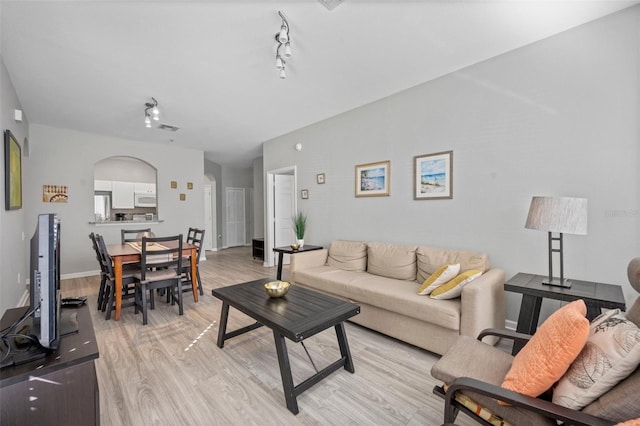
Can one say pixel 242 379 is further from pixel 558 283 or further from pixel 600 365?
pixel 558 283

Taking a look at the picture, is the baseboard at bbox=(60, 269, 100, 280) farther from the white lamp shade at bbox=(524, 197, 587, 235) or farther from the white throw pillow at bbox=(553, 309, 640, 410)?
the white lamp shade at bbox=(524, 197, 587, 235)

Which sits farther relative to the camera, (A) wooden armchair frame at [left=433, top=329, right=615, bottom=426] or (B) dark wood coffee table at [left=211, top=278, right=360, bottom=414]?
(B) dark wood coffee table at [left=211, top=278, right=360, bottom=414]

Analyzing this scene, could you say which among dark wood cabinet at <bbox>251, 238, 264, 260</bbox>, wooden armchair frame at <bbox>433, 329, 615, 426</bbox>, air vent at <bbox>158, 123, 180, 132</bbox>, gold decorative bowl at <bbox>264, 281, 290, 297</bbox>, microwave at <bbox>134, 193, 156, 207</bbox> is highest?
air vent at <bbox>158, 123, 180, 132</bbox>

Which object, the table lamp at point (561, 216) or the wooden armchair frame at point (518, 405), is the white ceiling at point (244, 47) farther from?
the wooden armchair frame at point (518, 405)

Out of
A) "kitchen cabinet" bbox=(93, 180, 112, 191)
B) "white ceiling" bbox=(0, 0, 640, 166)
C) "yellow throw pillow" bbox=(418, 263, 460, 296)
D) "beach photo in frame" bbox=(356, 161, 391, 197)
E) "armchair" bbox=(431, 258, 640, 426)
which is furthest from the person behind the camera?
"kitchen cabinet" bbox=(93, 180, 112, 191)

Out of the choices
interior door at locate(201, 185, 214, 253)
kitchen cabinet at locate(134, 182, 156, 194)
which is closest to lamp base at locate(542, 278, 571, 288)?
interior door at locate(201, 185, 214, 253)

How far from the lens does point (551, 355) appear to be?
1093mm

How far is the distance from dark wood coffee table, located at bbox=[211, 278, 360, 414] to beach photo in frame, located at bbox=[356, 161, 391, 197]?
190cm

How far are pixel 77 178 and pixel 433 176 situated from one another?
611cm

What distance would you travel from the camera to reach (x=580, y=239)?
238 cm

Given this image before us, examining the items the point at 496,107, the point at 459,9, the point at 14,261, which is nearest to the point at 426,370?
the point at 496,107

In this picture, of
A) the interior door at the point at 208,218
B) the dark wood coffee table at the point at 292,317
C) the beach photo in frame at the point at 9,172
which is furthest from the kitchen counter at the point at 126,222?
the dark wood coffee table at the point at 292,317

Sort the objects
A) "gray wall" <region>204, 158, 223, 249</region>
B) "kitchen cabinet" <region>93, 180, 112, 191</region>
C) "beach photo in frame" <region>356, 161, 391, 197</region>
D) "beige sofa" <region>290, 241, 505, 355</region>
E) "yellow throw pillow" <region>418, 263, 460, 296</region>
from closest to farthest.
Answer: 1. "beige sofa" <region>290, 241, 505, 355</region>
2. "yellow throw pillow" <region>418, 263, 460, 296</region>
3. "beach photo in frame" <region>356, 161, 391, 197</region>
4. "kitchen cabinet" <region>93, 180, 112, 191</region>
5. "gray wall" <region>204, 158, 223, 249</region>

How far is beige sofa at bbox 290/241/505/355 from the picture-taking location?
7.16 ft
